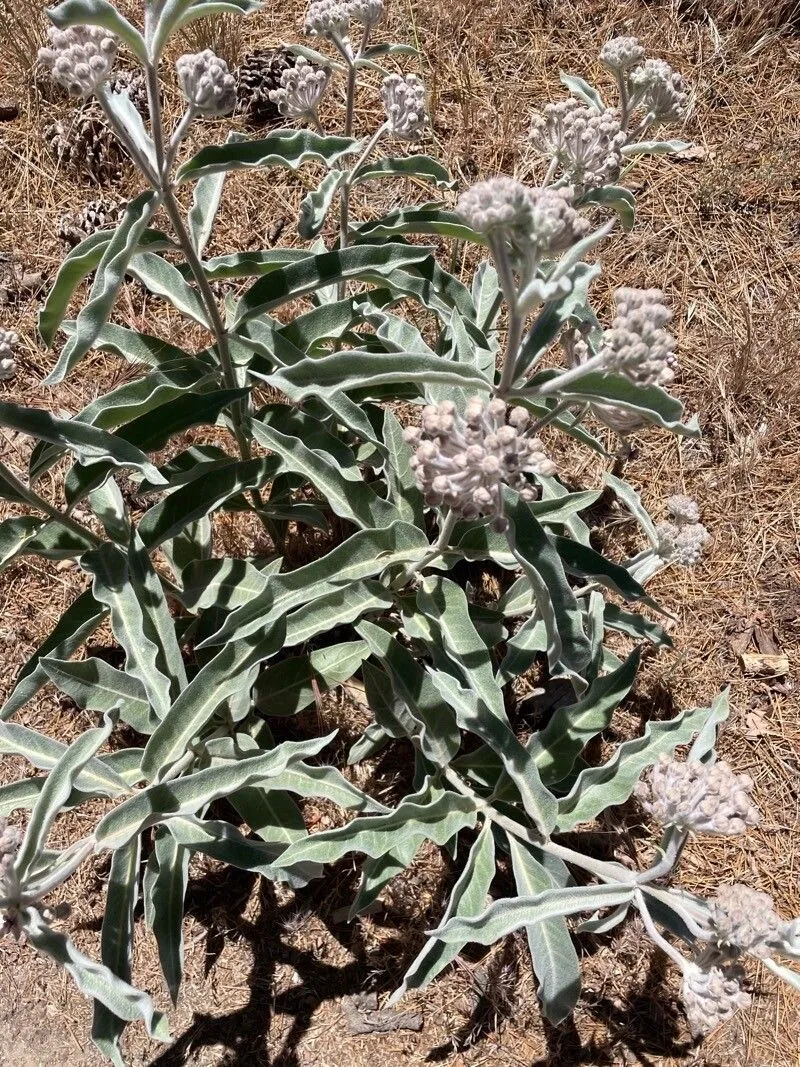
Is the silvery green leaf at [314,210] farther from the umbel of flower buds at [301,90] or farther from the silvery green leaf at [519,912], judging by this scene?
the silvery green leaf at [519,912]

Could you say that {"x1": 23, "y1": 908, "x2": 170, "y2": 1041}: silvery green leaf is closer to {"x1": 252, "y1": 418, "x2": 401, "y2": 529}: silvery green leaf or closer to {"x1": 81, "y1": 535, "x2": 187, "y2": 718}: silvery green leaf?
{"x1": 81, "y1": 535, "x2": 187, "y2": 718}: silvery green leaf

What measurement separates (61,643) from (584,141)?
2.40 m

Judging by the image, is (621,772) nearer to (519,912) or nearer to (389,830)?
(519,912)

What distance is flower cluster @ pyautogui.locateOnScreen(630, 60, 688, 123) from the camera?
2799 mm

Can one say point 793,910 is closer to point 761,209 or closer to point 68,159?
point 761,209

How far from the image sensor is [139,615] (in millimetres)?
2699

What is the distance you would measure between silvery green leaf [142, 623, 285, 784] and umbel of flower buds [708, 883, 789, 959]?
4.61ft

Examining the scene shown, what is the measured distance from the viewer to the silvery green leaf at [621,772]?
2.58 metres

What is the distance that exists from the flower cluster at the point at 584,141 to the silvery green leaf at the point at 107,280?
1289 millimetres

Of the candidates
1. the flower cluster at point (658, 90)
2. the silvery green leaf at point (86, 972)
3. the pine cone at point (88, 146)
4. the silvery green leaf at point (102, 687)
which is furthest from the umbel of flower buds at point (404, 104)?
the silvery green leaf at point (86, 972)

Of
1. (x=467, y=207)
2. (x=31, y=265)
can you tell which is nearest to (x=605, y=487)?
(x=467, y=207)

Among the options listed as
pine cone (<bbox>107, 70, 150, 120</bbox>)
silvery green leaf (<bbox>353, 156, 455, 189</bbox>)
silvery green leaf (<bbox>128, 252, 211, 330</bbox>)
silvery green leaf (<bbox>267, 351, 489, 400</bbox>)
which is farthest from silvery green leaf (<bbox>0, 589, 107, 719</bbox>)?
pine cone (<bbox>107, 70, 150, 120</bbox>)

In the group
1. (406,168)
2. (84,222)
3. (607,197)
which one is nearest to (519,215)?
(607,197)

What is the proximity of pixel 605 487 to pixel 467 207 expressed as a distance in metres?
2.63
